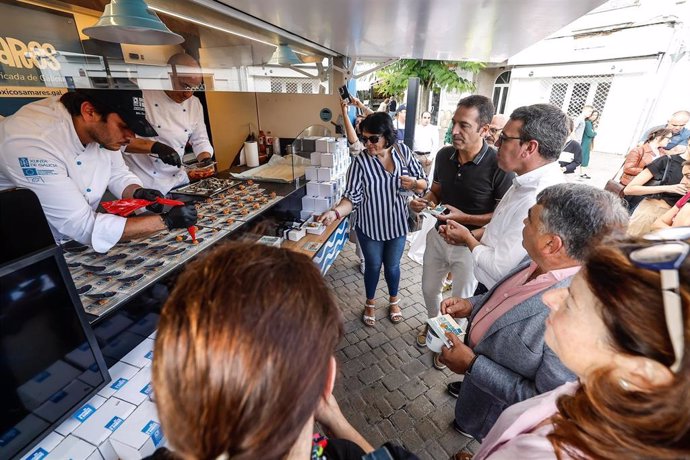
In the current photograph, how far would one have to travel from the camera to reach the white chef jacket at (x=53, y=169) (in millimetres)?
1676

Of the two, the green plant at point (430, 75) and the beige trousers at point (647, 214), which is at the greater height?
the green plant at point (430, 75)

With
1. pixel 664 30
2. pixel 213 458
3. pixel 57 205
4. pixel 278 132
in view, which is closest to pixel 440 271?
pixel 213 458

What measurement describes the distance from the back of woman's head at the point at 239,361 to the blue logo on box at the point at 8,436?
2.82ft

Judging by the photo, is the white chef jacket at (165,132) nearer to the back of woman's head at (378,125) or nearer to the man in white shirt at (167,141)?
the man in white shirt at (167,141)

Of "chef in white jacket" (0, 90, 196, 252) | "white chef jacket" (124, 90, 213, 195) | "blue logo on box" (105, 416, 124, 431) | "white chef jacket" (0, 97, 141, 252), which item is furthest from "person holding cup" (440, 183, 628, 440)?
"white chef jacket" (124, 90, 213, 195)

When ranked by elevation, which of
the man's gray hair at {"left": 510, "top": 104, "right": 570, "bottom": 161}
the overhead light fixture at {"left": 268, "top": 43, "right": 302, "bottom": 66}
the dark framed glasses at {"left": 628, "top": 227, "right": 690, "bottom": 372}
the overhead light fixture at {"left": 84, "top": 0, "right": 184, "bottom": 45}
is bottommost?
the dark framed glasses at {"left": 628, "top": 227, "right": 690, "bottom": 372}

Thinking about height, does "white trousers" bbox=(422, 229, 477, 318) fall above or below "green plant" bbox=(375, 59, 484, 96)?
below

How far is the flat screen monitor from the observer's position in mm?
898

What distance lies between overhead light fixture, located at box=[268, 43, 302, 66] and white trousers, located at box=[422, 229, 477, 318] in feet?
7.58

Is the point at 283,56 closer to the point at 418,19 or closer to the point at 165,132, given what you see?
the point at 418,19

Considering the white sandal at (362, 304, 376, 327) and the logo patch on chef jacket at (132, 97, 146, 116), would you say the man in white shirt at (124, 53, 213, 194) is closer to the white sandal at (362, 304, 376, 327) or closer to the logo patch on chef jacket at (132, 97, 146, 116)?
the logo patch on chef jacket at (132, 97, 146, 116)

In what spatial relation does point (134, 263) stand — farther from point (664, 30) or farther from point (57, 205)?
point (664, 30)

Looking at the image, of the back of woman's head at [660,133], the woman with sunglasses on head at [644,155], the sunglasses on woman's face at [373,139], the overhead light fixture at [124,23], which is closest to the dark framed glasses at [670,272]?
the overhead light fixture at [124,23]

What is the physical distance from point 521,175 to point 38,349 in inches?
96.9
